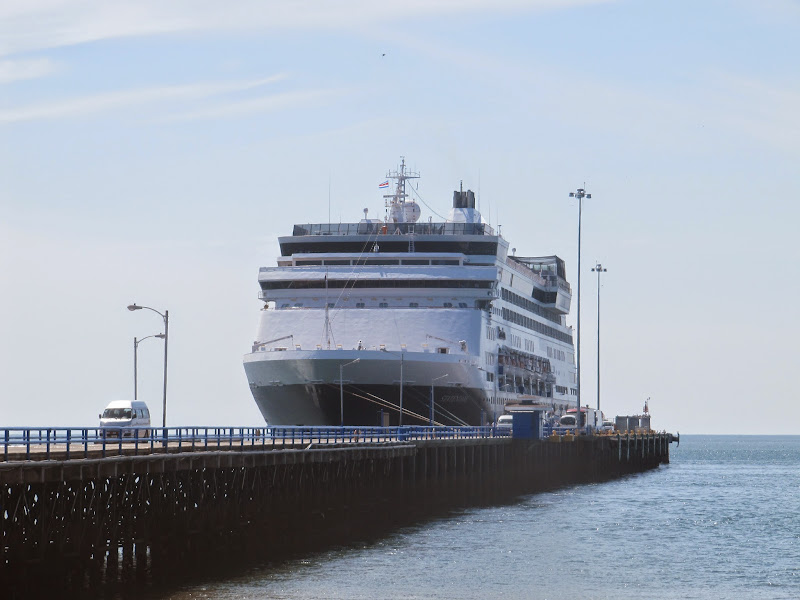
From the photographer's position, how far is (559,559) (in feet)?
139

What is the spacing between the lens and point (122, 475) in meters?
36.9

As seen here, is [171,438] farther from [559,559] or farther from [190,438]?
[559,559]

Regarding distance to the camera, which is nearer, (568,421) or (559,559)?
(559,559)

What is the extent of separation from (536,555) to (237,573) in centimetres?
1027

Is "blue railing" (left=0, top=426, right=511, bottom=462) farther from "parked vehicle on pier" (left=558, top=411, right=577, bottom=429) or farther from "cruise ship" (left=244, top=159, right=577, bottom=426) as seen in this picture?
"parked vehicle on pier" (left=558, top=411, right=577, bottom=429)

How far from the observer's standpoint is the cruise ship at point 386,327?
74.1 m

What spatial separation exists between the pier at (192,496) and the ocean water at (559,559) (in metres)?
2.15

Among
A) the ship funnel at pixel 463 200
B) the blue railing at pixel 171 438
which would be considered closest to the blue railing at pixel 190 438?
the blue railing at pixel 171 438

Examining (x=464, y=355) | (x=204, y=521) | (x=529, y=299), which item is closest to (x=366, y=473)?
A: (x=204, y=521)

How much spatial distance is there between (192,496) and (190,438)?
163cm

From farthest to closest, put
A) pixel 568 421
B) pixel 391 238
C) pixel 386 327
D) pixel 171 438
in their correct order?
pixel 568 421 < pixel 391 238 < pixel 386 327 < pixel 171 438

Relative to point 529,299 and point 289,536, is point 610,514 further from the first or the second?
point 529,299

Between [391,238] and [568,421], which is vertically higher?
[391,238]

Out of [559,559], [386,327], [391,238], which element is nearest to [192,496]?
[559,559]
